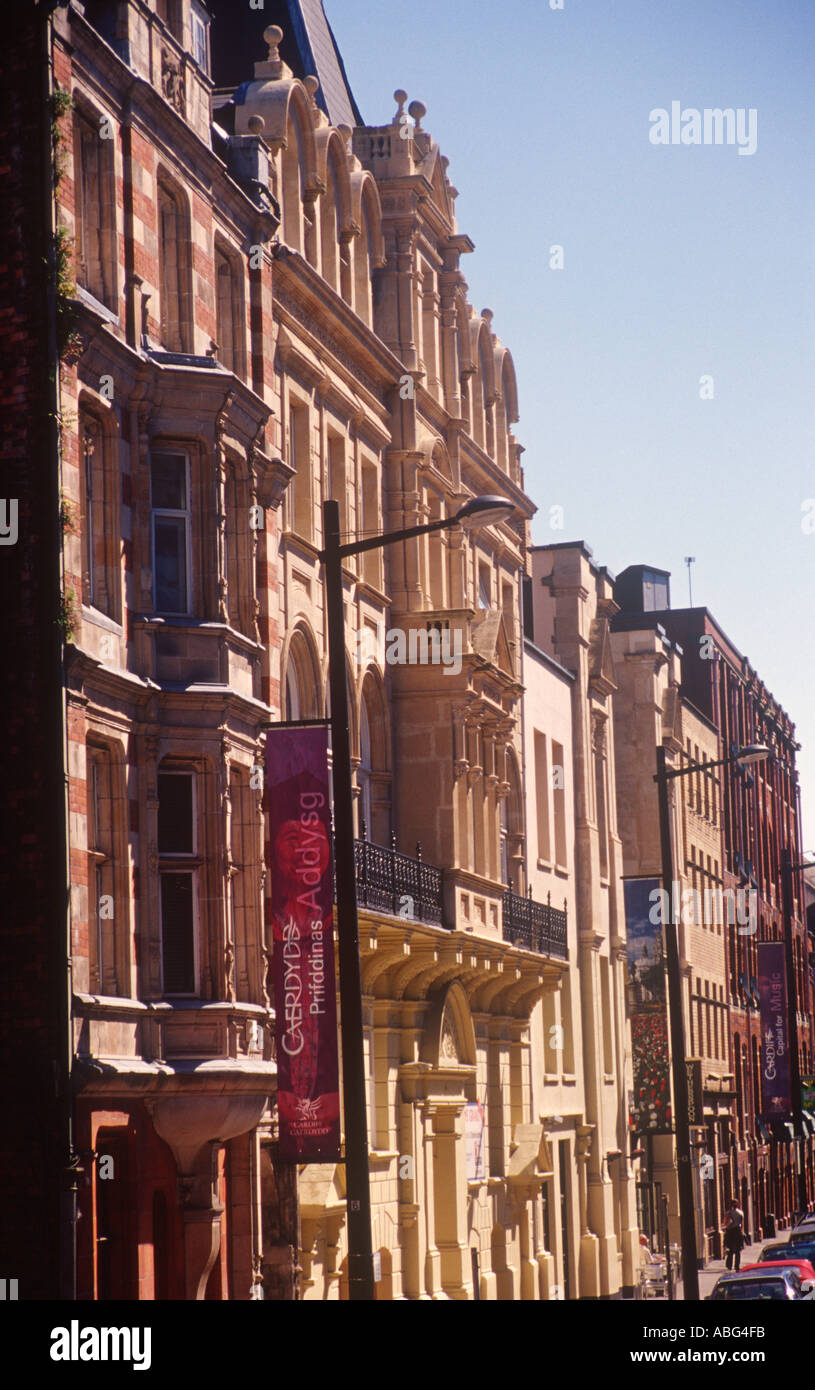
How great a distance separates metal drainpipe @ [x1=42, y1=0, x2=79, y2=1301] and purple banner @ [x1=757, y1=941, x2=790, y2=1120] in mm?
51193

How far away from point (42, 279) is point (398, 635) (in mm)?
15009

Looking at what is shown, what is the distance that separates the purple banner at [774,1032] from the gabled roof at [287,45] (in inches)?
1554

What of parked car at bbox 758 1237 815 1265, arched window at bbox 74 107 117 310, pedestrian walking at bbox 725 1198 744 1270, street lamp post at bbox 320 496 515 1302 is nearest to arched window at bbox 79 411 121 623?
arched window at bbox 74 107 117 310

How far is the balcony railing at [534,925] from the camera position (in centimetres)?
A: 4050

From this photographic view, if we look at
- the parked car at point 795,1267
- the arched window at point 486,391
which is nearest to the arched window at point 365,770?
the parked car at point 795,1267

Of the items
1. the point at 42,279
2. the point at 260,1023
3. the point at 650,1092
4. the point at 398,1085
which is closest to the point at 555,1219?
the point at 650,1092

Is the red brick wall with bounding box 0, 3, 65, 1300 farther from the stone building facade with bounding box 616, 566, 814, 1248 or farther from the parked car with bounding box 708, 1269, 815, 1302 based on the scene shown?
the stone building facade with bounding box 616, 566, 814, 1248

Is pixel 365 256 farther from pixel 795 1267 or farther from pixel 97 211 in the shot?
pixel 795 1267

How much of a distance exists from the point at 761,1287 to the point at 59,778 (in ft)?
45.8

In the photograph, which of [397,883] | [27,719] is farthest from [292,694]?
[27,719]

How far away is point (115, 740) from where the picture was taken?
22.9 meters

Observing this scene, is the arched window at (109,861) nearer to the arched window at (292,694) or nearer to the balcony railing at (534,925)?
the arched window at (292,694)

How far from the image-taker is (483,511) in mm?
20828
